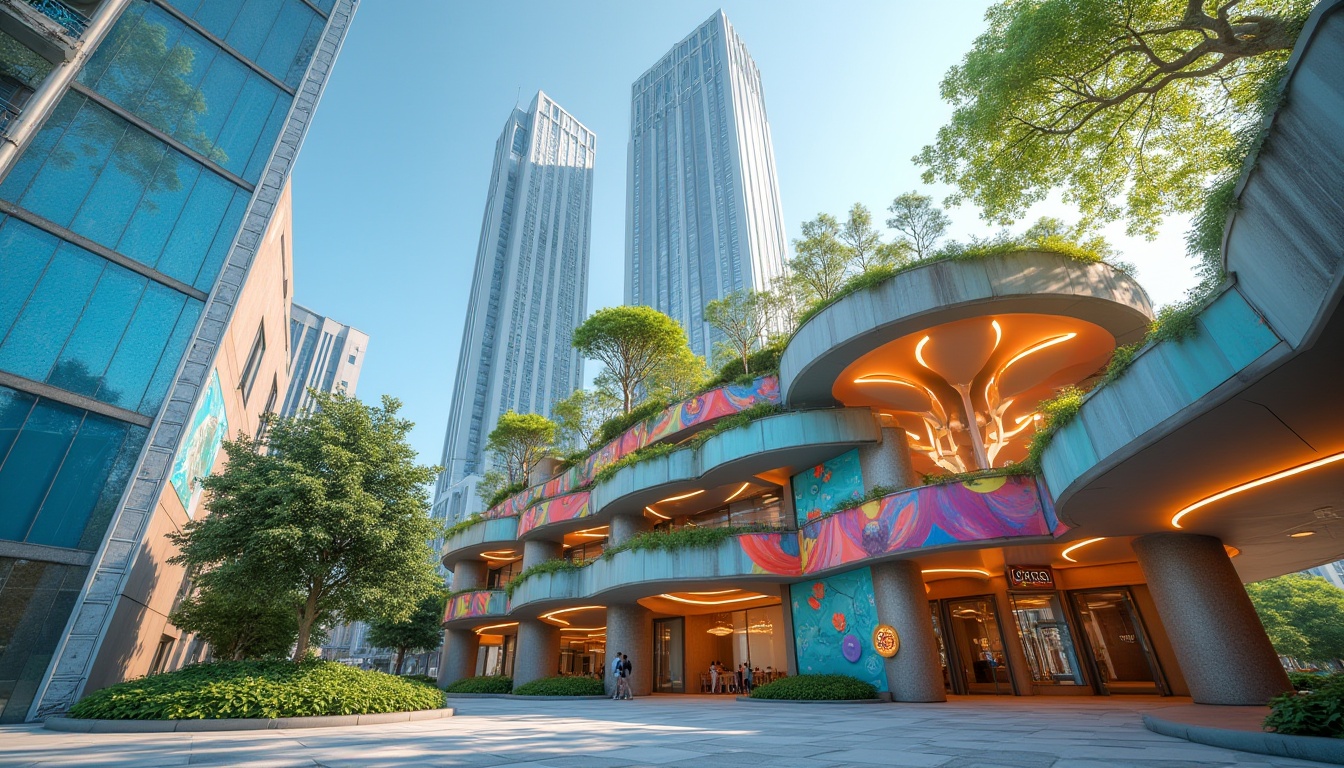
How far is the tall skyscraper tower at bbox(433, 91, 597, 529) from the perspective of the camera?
365 feet

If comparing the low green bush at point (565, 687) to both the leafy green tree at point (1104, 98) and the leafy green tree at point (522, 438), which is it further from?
the leafy green tree at point (1104, 98)

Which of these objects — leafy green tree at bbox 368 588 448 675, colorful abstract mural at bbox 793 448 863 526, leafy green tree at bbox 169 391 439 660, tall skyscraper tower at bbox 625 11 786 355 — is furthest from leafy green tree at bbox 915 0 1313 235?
tall skyscraper tower at bbox 625 11 786 355

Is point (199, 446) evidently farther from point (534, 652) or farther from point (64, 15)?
point (534, 652)

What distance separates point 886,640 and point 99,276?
964 inches

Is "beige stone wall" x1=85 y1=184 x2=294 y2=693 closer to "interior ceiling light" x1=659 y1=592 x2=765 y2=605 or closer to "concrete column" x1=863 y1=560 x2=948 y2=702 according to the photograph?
"interior ceiling light" x1=659 y1=592 x2=765 y2=605

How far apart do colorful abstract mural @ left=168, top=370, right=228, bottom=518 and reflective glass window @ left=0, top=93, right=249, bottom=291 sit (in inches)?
152

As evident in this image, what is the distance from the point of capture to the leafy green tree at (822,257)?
28391mm

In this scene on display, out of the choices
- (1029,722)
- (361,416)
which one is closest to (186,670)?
(361,416)

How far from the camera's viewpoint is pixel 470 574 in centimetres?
A: 3672

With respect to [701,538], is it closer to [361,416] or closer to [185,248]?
[361,416]

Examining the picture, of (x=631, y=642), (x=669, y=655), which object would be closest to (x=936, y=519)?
(x=631, y=642)

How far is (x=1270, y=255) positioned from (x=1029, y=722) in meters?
8.16

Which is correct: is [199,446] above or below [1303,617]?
above

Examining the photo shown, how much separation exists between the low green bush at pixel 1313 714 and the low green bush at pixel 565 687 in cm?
2308
